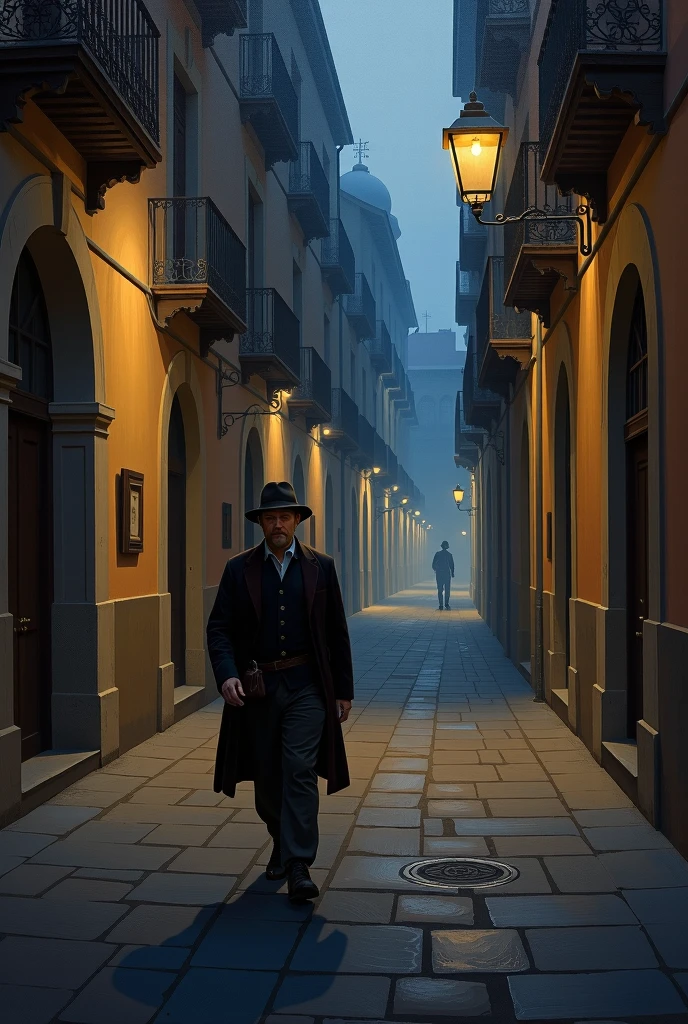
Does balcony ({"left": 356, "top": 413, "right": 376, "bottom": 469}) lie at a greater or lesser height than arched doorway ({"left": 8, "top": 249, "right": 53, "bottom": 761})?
greater

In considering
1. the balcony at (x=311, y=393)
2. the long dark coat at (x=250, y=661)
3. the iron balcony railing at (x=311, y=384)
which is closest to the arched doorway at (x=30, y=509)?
the long dark coat at (x=250, y=661)

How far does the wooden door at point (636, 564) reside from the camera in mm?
8242

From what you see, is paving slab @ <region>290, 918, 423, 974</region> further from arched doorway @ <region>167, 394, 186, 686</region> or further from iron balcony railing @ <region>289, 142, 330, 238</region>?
iron balcony railing @ <region>289, 142, 330, 238</region>

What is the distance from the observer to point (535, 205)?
33.7ft

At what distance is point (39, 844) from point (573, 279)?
6731 millimetres

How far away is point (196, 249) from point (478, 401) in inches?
423

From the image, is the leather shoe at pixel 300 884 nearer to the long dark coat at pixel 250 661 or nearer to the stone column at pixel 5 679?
the long dark coat at pixel 250 661

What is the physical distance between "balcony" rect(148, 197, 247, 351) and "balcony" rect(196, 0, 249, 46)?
6.82 ft

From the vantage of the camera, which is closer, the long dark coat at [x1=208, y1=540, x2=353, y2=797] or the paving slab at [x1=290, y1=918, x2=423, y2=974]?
the paving slab at [x1=290, y1=918, x2=423, y2=974]

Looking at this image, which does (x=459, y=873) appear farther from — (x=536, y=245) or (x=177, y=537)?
(x=177, y=537)

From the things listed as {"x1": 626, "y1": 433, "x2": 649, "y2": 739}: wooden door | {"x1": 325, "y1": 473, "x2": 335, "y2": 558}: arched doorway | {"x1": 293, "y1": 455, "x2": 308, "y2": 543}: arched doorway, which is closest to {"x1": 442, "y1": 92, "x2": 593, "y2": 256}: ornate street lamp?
{"x1": 626, "y1": 433, "x2": 649, "y2": 739}: wooden door

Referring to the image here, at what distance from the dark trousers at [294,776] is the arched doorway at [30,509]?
2984 mm

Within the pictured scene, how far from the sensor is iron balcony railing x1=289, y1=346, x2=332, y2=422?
20.3 m

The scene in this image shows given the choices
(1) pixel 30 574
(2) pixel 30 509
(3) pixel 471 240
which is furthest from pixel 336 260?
(1) pixel 30 574
